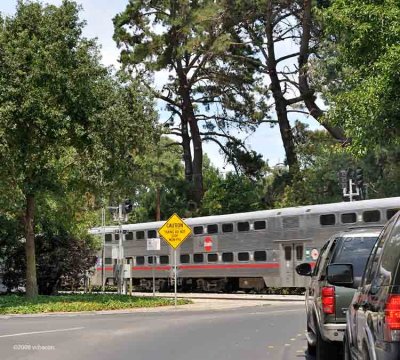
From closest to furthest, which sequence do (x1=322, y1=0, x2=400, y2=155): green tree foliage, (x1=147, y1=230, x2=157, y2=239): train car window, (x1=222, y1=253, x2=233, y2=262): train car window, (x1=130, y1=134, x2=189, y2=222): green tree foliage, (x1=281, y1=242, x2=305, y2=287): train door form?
1. (x1=322, y1=0, x2=400, y2=155): green tree foliage
2. (x1=281, y1=242, x2=305, y2=287): train door
3. (x1=222, y1=253, x2=233, y2=262): train car window
4. (x1=147, y1=230, x2=157, y2=239): train car window
5. (x1=130, y1=134, x2=189, y2=222): green tree foliage

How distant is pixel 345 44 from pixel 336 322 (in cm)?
1058

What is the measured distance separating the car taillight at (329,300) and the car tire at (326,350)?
2.13 ft

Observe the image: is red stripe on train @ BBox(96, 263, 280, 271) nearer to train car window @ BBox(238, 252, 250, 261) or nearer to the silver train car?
the silver train car

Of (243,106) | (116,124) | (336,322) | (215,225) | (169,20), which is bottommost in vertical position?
(336,322)

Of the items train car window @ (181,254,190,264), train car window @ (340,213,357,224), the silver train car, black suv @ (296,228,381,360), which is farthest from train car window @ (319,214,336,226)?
black suv @ (296,228,381,360)

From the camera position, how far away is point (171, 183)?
2147 inches

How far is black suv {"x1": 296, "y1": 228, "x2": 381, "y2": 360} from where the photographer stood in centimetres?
969

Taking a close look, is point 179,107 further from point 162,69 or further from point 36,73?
point 36,73

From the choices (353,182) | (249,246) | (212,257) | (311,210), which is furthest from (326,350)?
(212,257)

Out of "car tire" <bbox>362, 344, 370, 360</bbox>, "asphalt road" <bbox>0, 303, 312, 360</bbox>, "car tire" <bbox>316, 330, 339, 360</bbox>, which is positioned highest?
"car tire" <bbox>362, 344, 370, 360</bbox>

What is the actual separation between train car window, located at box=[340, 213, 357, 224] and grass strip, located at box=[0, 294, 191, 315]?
28.2 feet

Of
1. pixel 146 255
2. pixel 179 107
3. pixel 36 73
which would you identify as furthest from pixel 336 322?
pixel 179 107

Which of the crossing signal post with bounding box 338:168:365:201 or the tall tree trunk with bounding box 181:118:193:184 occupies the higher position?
the tall tree trunk with bounding box 181:118:193:184

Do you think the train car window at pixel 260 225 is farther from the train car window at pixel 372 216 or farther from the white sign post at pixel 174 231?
the white sign post at pixel 174 231
